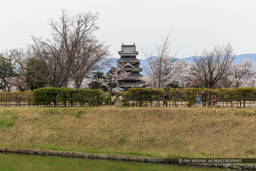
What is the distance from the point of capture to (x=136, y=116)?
57.2ft

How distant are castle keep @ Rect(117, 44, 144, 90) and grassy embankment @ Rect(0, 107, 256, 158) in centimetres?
→ 2819

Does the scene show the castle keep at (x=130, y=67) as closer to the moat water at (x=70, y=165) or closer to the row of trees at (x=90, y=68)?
the row of trees at (x=90, y=68)

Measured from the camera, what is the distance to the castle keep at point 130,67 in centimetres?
4709

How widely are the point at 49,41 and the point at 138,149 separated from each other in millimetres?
17237

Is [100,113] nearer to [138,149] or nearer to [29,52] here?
[138,149]

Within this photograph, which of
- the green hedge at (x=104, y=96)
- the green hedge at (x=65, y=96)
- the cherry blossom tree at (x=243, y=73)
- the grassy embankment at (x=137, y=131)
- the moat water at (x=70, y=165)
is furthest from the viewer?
the cherry blossom tree at (x=243, y=73)

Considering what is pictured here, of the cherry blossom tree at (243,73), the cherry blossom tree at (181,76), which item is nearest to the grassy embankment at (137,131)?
the cherry blossom tree at (181,76)

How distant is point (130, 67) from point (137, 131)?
33.1 m

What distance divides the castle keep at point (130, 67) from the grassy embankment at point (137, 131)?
92.5 ft

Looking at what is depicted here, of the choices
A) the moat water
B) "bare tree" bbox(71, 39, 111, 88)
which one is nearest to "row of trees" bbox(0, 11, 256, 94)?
"bare tree" bbox(71, 39, 111, 88)

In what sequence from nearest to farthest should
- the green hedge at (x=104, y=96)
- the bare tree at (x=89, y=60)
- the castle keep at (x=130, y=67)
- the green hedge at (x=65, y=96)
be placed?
1. the green hedge at (x=104, y=96)
2. the green hedge at (x=65, y=96)
3. the bare tree at (x=89, y=60)
4. the castle keep at (x=130, y=67)

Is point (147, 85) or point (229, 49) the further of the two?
point (147, 85)

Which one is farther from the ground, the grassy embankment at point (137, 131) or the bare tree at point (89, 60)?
the bare tree at point (89, 60)

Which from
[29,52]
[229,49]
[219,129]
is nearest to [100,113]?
[219,129]
